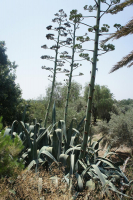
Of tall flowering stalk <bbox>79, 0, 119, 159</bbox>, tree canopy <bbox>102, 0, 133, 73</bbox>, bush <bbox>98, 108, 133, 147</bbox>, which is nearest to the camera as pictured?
tall flowering stalk <bbox>79, 0, 119, 159</bbox>

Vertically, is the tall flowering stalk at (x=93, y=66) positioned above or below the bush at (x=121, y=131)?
above

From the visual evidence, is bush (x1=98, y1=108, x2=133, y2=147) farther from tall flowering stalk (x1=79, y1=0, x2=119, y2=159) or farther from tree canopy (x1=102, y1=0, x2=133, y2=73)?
tall flowering stalk (x1=79, y1=0, x2=119, y2=159)

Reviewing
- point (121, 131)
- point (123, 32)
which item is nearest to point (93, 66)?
point (123, 32)

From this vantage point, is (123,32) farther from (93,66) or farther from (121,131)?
(121,131)

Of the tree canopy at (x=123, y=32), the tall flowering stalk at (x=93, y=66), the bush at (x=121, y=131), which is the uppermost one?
the tree canopy at (x=123, y=32)

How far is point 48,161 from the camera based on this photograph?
3.25 metres

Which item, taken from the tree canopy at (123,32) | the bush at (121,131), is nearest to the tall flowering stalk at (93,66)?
the tree canopy at (123,32)

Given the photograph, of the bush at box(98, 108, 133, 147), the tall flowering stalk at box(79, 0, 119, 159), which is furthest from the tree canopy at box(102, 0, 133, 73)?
the bush at box(98, 108, 133, 147)

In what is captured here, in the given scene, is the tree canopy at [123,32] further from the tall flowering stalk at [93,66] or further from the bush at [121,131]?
the bush at [121,131]

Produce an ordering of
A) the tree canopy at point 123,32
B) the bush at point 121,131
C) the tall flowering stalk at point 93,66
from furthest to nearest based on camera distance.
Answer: the bush at point 121,131
the tree canopy at point 123,32
the tall flowering stalk at point 93,66

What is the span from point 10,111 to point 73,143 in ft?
20.9

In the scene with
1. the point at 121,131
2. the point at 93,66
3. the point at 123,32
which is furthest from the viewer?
the point at 121,131

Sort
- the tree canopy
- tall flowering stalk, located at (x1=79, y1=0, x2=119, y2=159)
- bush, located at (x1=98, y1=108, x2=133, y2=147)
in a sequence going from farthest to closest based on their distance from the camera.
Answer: bush, located at (x1=98, y1=108, x2=133, y2=147), the tree canopy, tall flowering stalk, located at (x1=79, y1=0, x2=119, y2=159)

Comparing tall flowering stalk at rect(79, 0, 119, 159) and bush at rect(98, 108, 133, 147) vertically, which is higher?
tall flowering stalk at rect(79, 0, 119, 159)
